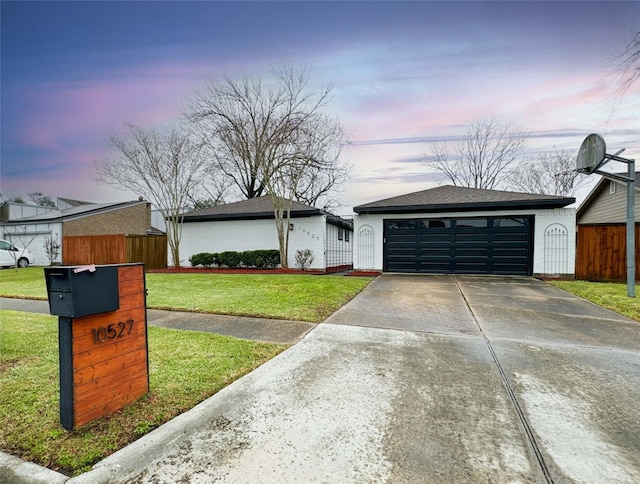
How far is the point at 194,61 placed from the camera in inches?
404

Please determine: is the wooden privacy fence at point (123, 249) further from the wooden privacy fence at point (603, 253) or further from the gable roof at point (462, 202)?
the wooden privacy fence at point (603, 253)

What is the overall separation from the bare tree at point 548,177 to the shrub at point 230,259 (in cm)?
2330

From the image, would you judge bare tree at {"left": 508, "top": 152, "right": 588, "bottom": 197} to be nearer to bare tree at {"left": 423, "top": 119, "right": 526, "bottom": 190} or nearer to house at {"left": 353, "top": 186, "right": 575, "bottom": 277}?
bare tree at {"left": 423, "top": 119, "right": 526, "bottom": 190}

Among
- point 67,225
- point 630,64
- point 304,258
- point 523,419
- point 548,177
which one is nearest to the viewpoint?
point 523,419

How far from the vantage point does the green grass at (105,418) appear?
2.00 meters

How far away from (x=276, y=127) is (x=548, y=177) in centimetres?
2392

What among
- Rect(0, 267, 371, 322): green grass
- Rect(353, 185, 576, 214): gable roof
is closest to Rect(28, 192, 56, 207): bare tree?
Rect(0, 267, 371, 322): green grass

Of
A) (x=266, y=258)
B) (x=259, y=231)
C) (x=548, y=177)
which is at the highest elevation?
(x=548, y=177)

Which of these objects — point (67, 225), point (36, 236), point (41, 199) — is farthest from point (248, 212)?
point (41, 199)

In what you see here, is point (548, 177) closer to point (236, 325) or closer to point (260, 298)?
point (260, 298)

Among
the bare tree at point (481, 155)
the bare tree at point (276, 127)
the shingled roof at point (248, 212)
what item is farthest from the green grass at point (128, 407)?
the bare tree at point (481, 155)

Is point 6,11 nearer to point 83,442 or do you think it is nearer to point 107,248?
point 83,442

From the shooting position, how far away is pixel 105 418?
2.31 metres

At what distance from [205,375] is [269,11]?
31.0 feet
